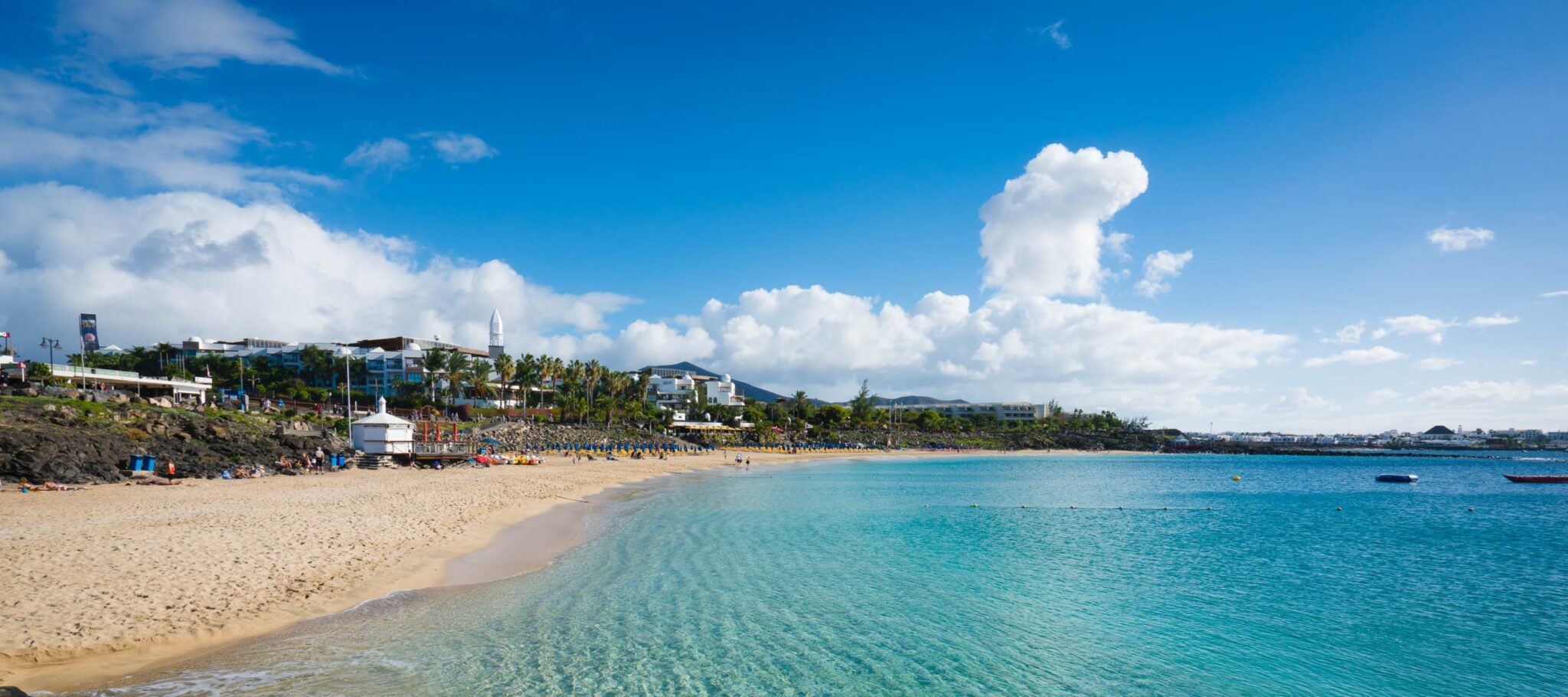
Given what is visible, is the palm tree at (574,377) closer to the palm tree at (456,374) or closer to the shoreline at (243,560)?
the palm tree at (456,374)

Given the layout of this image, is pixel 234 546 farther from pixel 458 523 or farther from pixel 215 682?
pixel 215 682

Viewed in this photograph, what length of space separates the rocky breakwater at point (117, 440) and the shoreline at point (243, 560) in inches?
125

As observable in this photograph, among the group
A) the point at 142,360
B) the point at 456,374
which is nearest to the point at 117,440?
the point at 456,374

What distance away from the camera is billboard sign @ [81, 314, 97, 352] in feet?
151

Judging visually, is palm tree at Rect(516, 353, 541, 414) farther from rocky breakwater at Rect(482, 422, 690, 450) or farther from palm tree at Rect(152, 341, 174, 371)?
palm tree at Rect(152, 341, 174, 371)

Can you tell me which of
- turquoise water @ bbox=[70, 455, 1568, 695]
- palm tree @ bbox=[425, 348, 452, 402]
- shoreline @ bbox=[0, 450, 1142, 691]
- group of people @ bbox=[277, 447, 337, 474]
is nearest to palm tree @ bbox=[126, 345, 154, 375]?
palm tree @ bbox=[425, 348, 452, 402]

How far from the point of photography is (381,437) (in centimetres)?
4522

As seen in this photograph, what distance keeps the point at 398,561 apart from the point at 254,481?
2102cm

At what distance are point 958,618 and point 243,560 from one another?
48.6 ft

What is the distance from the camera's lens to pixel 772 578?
17.6 meters

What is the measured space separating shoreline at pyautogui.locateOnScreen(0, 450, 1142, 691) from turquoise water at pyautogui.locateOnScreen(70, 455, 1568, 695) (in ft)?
2.85

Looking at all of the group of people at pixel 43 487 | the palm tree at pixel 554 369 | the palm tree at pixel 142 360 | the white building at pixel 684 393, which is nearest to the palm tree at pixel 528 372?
the palm tree at pixel 554 369

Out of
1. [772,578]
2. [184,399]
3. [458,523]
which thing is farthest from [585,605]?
Result: [184,399]

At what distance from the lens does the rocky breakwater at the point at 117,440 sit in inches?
1069
